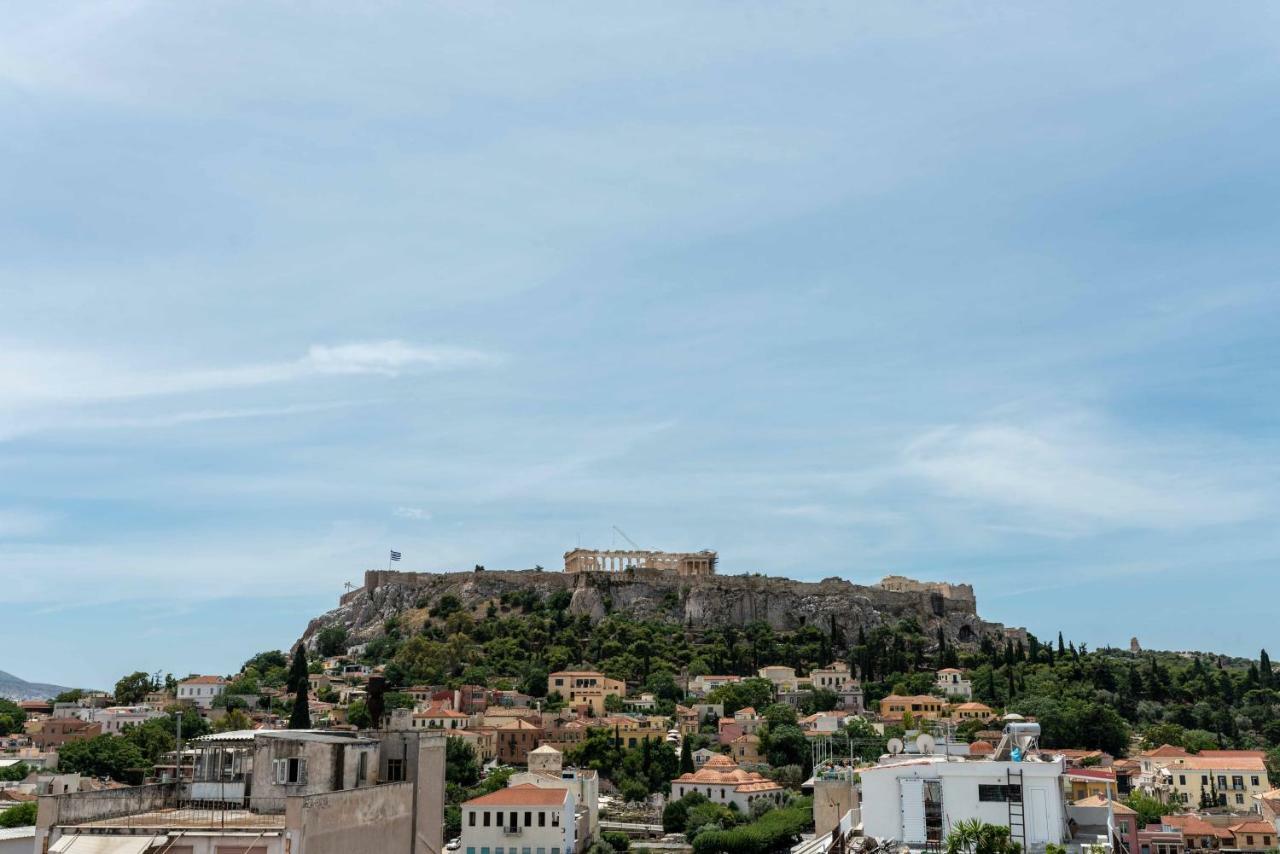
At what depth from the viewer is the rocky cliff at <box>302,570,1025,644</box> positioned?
14512 cm

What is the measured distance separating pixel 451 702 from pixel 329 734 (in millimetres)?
88950

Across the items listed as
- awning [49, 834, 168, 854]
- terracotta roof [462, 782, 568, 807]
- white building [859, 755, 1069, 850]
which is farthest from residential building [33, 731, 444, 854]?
terracotta roof [462, 782, 568, 807]

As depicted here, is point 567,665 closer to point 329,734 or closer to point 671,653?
point 671,653

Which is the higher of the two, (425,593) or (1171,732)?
(425,593)

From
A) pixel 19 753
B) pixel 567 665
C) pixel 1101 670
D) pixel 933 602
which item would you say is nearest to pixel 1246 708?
pixel 1101 670

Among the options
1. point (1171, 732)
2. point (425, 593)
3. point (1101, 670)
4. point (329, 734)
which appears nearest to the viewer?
point (329, 734)

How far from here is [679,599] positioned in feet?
482

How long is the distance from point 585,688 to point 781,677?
19.9 m

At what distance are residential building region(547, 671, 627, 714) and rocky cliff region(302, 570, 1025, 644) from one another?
82.2 ft

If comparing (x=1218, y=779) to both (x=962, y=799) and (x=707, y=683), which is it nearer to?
(x=707, y=683)

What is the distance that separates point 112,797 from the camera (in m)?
18.1

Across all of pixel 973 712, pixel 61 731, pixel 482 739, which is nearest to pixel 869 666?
pixel 973 712

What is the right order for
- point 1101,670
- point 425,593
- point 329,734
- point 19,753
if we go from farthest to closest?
point 425,593, point 1101,670, point 19,753, point 329,734

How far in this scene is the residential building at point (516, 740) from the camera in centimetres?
9681
